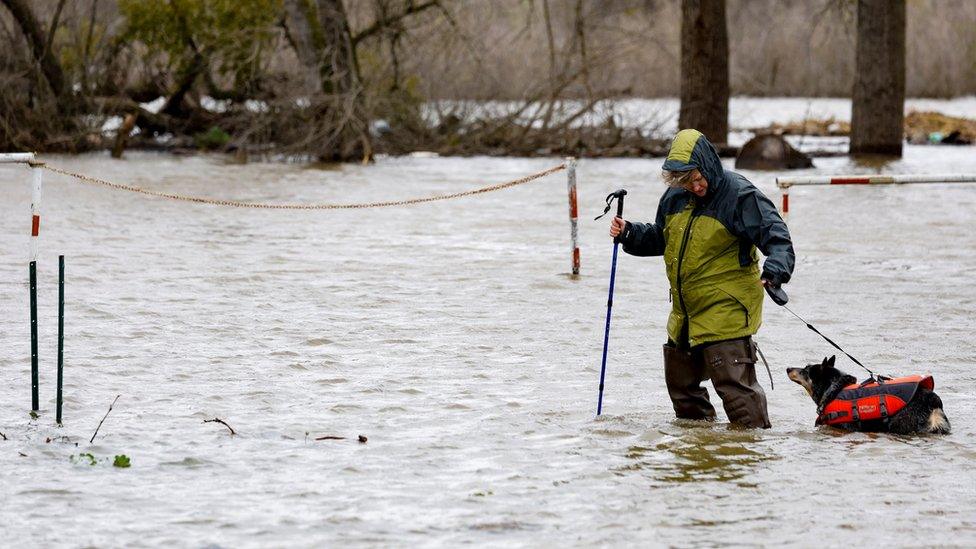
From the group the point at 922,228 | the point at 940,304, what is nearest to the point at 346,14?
the point at 922,228

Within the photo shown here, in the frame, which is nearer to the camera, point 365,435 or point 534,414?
point 365,435

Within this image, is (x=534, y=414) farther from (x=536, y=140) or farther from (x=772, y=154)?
(x=536, y=140)

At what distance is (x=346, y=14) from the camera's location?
2823 cm

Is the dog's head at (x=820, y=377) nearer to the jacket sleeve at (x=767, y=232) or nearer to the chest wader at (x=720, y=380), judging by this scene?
the chest wader at (x=720, y=380)

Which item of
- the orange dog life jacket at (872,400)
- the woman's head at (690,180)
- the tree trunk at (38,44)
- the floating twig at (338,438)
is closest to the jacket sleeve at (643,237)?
the woman's head at (690,180)

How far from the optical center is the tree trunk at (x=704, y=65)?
2673 centimetres

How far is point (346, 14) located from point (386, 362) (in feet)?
66.4

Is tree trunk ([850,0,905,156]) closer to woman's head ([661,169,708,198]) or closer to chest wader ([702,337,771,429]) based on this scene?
chest wader ([702,337,771,429])

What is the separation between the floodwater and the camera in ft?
18.5

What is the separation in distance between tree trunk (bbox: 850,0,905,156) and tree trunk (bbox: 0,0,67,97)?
51.5 ft

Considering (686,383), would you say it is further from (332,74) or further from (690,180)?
(332,74)

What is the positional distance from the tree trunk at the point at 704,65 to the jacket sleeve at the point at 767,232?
20.5 metres

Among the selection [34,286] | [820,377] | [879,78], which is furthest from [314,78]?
[820,377]

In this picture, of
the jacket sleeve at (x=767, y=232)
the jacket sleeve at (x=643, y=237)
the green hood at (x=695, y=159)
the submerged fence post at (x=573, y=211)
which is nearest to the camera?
the jacket sleeve at (x=767, y=232)
